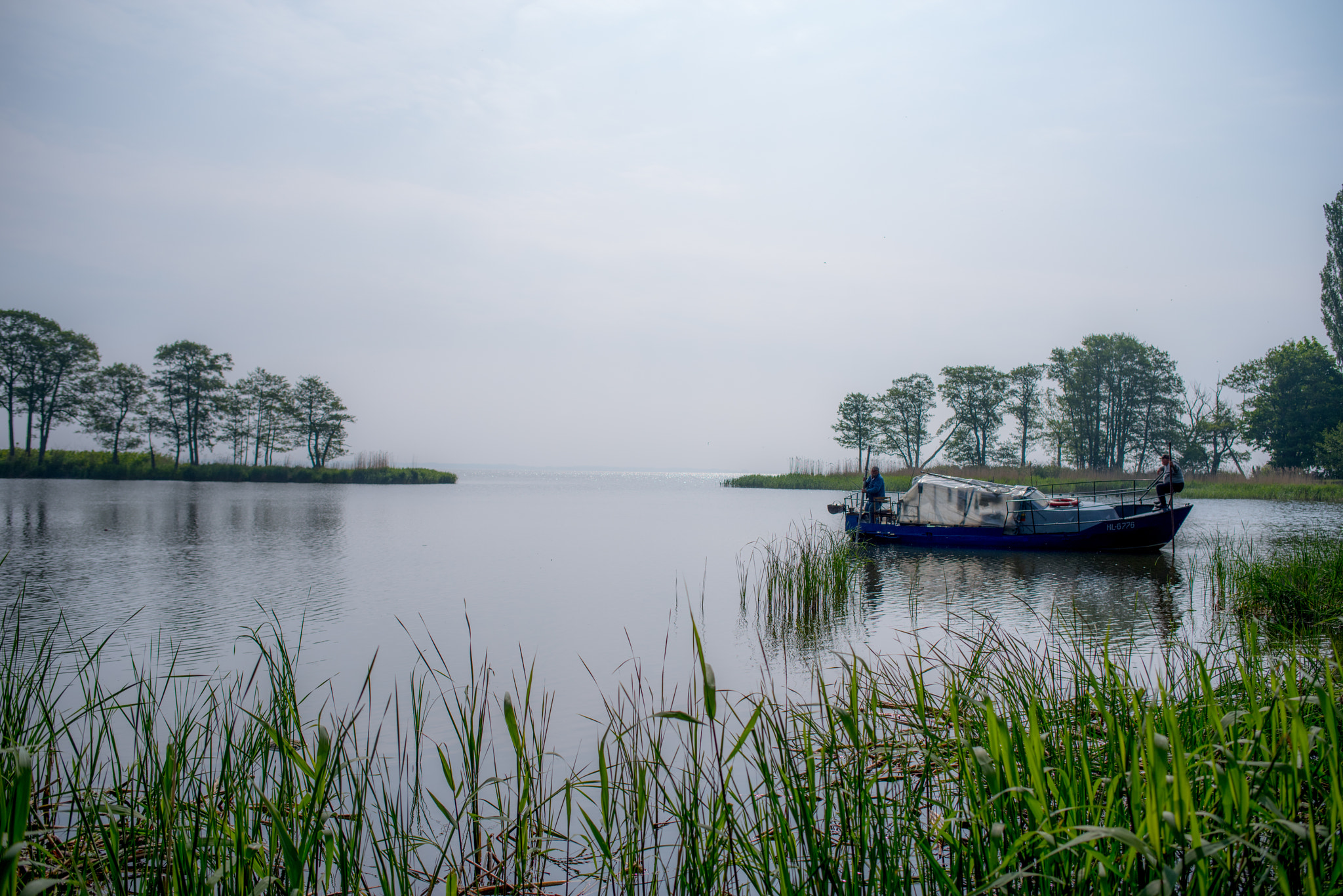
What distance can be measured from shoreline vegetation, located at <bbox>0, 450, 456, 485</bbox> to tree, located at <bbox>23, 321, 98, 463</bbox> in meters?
1.12

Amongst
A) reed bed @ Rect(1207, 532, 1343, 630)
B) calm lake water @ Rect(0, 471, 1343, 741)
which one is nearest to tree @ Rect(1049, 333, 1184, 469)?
calm lake water @ Rect(0, 471, 1343, 741)

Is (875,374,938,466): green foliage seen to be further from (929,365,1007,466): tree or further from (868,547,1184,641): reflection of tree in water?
(868,547,1184,641): reflection of tree in water

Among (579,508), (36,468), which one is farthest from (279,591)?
(36,468)

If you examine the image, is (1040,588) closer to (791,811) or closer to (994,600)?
(994,600)

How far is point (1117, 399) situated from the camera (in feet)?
189

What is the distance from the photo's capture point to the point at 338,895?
3.02 metres

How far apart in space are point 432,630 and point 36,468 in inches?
2078

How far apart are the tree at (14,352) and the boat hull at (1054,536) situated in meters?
54.5

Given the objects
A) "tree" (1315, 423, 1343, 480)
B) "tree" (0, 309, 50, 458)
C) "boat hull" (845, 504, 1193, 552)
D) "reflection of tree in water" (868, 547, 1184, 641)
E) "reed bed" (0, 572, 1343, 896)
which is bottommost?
"reflection of tree in water" (868, 547, 1184, 641)

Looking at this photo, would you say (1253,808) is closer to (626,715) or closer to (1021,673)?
(1021,673)

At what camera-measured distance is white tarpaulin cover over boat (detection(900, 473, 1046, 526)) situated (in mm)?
18812

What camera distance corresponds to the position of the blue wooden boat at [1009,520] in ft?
57.4

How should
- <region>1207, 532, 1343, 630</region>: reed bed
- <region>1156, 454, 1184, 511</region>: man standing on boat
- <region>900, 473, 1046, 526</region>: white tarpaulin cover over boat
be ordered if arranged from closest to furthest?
<region>1207, 532, 1343, 630</region>: reed bed
<region>1156, 454, 1184, 511</region>: man standing on boat
<region>900, 473, 1046, 526</region>: white tarpaulin cover over boat

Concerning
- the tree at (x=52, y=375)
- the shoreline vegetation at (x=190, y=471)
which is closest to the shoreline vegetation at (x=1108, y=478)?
the shoreline vegetation at (x=190, y=471)
